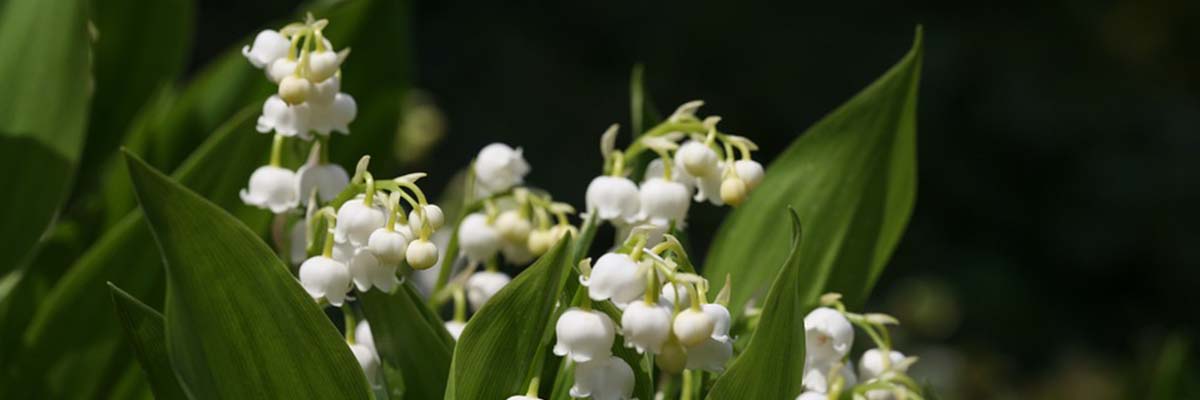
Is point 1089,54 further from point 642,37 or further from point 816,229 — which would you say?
point 816,229

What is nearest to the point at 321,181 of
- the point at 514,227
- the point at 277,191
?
the point at 277,191

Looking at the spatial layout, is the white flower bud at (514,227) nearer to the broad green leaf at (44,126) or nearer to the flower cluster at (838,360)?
the flower cluster at (838,360)

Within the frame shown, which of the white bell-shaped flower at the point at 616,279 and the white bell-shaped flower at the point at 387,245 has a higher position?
the white bell-shaped flower at the point at 387,245

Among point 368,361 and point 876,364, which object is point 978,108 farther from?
point 368,361

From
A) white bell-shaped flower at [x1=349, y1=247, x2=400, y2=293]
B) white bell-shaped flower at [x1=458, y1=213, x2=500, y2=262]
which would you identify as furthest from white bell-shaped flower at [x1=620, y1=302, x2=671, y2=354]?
white bell-shaped flower at [x1=458, y1=213, x2=500, y2=262]

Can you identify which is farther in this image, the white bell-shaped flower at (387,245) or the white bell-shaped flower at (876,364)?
the white bell-shaped flower at (876,364)

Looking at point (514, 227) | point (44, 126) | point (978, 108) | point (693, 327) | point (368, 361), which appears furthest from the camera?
point (978, 108)

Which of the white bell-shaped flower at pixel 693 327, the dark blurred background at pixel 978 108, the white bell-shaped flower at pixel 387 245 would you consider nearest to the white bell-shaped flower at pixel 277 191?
the white bell-shaped flower at pixel 387 245
